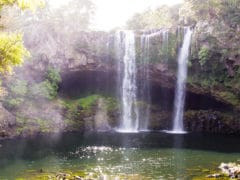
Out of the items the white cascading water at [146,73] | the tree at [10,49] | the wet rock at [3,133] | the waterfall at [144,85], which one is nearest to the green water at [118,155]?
the wet rock at [3,133]

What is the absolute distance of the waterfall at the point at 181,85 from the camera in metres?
45.0

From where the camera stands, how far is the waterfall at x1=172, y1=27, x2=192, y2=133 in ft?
148

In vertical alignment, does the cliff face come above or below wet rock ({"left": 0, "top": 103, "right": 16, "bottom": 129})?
above

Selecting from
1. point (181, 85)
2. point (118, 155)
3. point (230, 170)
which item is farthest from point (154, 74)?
point (230, 170)

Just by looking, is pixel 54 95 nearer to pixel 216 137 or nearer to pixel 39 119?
pixel 39 119

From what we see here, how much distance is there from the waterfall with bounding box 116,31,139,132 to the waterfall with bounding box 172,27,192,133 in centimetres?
491

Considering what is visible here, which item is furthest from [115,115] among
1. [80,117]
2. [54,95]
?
[54,95]

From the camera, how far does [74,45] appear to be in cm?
4850

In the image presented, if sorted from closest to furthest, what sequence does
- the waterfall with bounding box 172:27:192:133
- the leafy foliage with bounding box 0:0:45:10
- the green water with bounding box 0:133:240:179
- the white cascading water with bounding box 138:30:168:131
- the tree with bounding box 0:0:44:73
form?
1. the leafy foliage with bounding box 0:0:45:10
2. the tree with bounding box 0:0:44:73
3. the green water with bounding box 0:133:240:179
4. the waterfall with bounding box 172:27:192:133
5. the white cascading water with bounding box 138:30:168:131

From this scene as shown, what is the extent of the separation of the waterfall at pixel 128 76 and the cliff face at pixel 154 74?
75 cm

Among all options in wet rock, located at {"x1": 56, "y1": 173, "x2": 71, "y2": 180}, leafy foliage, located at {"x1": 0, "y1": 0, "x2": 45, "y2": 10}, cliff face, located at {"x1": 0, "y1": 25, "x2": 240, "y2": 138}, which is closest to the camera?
leafy foliage, located at {"x1": 0, "y1": 0, "x2": 45, "y2": 10}

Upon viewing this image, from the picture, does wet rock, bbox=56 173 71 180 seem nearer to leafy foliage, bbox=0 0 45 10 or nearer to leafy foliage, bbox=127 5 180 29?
leafy foliage, bbox=0 0 45 10

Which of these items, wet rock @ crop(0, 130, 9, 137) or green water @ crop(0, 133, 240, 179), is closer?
green water @ crop(0, 133, 240, 179)

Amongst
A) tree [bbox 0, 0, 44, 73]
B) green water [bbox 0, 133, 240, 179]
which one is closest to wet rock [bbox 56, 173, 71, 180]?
green water [bbox 0, 133, 240, 179]
